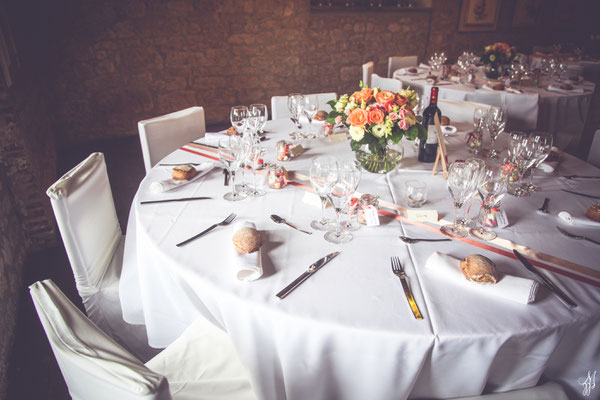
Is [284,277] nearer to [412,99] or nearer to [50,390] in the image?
[412,99]

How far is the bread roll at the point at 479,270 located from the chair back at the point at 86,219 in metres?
1.37

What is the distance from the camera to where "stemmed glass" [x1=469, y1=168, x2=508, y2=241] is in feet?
3.97

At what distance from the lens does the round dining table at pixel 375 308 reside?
0.87 meters

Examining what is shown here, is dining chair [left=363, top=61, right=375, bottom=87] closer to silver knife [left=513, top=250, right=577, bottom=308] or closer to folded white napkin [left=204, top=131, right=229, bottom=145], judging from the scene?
folded white napkin [left=204, top=131, right=229, bottom=145]

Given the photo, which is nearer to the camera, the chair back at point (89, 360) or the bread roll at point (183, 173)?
the chair back at point (89, 360)

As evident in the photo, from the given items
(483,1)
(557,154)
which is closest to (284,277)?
(557,154)

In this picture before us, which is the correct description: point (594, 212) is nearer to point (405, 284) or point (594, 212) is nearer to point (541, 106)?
point (405, 284)

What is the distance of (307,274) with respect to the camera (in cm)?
103

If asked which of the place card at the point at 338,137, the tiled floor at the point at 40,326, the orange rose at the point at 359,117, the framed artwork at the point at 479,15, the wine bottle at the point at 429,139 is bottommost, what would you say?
the tiled floor at the point at 40,326

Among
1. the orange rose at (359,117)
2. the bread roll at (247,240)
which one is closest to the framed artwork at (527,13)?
the orange rose at (359,117)

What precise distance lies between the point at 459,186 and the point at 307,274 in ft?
2.09

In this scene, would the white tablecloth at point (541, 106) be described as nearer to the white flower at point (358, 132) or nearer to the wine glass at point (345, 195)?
the white flower at point (358, 132)

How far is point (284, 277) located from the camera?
1.03 meters

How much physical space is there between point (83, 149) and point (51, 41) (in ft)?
4.09
